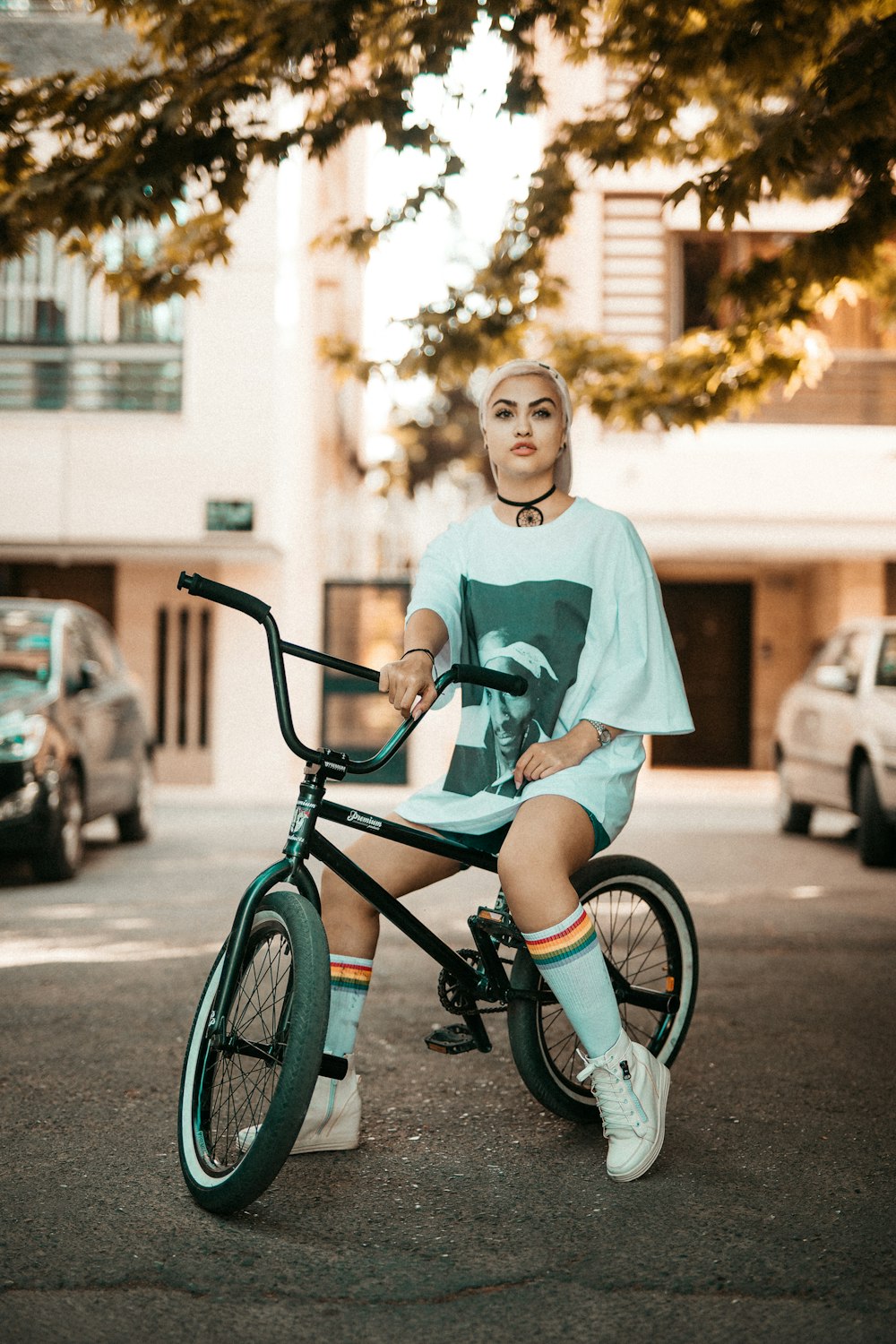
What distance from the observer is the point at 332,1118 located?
3469 mm

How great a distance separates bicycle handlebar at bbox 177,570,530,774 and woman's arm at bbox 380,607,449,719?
0.10 feet

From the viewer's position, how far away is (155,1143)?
11.8 ft

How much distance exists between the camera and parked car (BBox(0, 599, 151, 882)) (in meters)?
8.23

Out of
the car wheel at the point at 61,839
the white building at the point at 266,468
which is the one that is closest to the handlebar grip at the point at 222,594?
the car wheel at the point at 61,839

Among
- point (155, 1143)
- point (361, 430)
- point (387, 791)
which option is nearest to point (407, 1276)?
point (155, 1143)

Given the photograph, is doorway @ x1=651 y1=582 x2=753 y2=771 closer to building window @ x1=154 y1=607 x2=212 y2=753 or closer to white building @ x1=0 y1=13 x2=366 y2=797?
white building @ x1=0 y1=13 x2=366 y2=797

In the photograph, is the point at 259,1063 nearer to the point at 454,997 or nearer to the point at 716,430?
the point at 454,997

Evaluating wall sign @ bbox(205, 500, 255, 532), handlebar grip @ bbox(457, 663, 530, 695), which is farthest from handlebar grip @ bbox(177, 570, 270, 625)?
wall sign @ bbox(205, 500, 255, 532)

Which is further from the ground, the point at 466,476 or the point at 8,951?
the point at 466,476

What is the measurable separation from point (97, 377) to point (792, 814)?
946 centimetres

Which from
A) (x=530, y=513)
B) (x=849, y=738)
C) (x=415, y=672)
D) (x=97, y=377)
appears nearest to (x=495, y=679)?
(x=415, y=672)

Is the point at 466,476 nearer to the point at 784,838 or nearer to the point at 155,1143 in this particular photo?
the point at 784,838

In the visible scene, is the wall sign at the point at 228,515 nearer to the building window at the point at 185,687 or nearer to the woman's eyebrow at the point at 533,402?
the building window at the point at 185,687

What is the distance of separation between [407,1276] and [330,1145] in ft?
2.49
